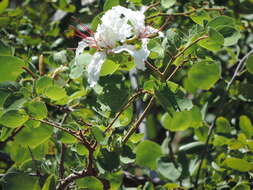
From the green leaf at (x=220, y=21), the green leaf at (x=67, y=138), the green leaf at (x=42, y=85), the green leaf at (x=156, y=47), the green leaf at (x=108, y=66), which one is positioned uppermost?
the green leaf at (x=220, y=21)

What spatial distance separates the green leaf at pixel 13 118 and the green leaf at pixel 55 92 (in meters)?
0.09

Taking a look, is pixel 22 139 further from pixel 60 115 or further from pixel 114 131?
pixel 60 115

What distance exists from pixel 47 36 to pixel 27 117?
976 mm

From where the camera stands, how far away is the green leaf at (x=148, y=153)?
1.32 m

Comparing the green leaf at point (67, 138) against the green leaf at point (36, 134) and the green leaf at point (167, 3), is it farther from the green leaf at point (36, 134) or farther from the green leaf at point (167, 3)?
the green leaf at point (167, 3)

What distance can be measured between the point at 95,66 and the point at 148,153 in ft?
1.38

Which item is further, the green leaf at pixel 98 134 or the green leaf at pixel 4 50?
the green leaf at pixel 4 50

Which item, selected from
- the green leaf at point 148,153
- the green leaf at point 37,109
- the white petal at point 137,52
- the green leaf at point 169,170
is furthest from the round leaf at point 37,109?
the green leaf at point 169,170

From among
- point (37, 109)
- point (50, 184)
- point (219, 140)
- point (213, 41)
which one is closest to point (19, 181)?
point (50, 184)

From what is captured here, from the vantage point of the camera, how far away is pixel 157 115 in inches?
94.9

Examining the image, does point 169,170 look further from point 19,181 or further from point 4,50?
point 4,50

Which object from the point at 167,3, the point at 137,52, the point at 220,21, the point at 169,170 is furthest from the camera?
the point at 169,170

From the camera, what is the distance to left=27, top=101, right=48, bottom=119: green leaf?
1057mm

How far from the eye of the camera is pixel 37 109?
1063 millimetres
